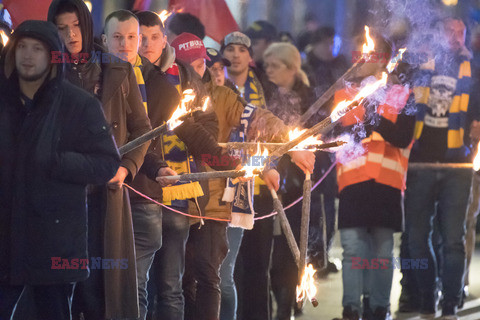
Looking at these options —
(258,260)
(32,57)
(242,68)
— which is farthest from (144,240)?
(242,68)

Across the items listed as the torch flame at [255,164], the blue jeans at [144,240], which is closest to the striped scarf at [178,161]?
the blue jeans at [144,240]

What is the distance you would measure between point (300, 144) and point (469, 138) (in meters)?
2.98

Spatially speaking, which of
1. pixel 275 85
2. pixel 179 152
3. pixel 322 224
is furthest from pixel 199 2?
pixel 179 152

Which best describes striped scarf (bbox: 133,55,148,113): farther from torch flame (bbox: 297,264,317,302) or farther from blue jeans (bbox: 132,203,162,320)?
torch flame (bbox: 297,264,317,302)

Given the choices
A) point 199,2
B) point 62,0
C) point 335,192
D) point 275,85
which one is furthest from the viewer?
point 335,192

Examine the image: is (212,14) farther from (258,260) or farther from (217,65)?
(258,260)

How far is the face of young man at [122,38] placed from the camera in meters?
5.57

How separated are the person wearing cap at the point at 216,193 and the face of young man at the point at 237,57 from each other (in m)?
0.83

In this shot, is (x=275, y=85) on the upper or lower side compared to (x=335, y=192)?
upper

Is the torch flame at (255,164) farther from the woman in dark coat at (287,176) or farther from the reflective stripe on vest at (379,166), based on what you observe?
the woman in dark coat at (287,176)

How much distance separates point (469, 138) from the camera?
7781 millimetres

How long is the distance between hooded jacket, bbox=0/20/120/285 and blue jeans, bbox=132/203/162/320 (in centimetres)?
104

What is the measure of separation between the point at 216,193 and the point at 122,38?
1.26 meters

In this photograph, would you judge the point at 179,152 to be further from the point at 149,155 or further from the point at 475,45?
the point at 475,45
